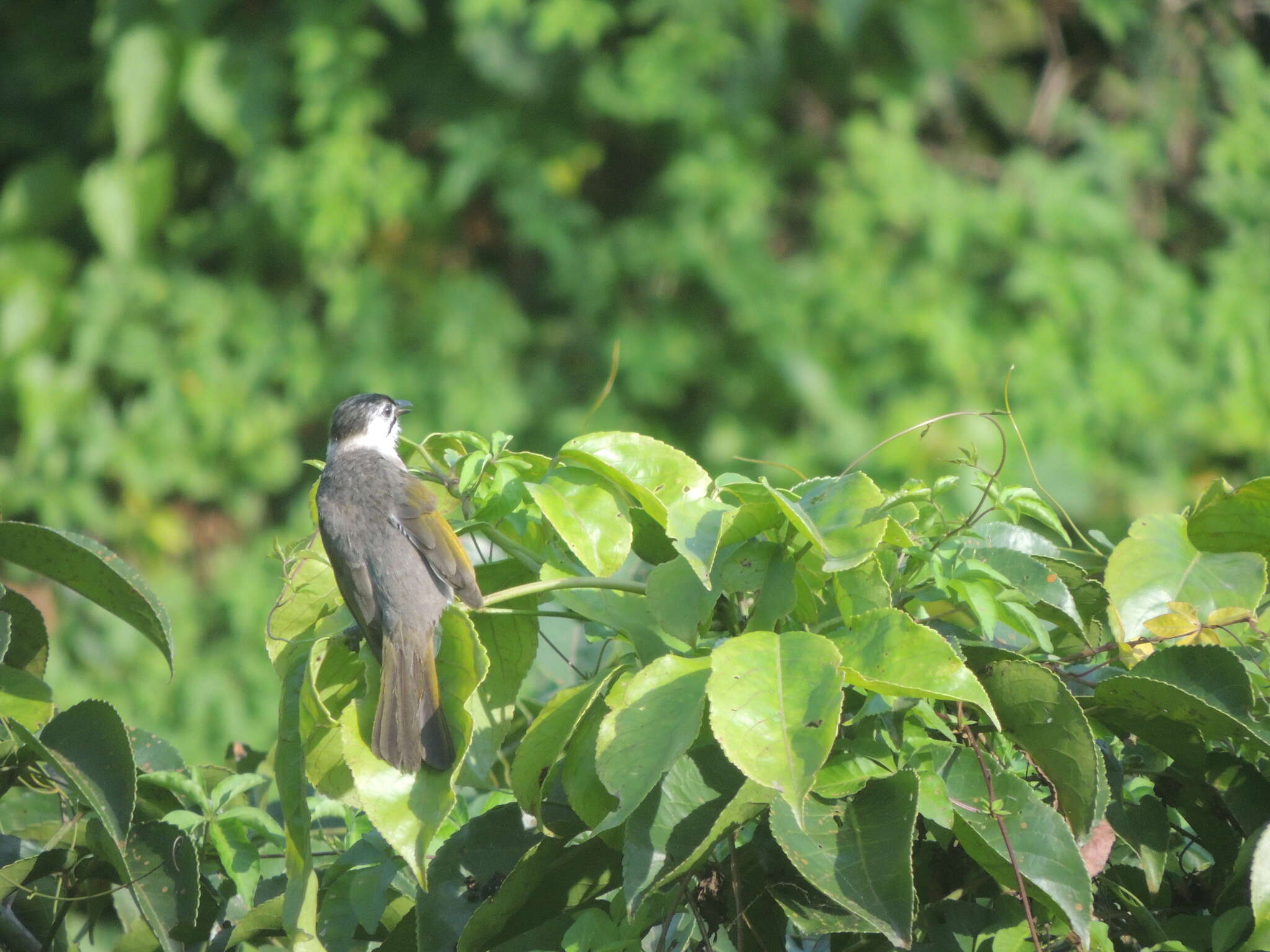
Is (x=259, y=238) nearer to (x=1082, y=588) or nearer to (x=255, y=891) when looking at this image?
(x=255, y=891)

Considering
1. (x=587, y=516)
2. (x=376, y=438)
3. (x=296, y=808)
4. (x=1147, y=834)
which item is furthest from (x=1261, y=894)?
(x=376, y=438)

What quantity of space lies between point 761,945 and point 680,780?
253mm

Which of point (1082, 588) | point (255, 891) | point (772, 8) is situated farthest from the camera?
point (772, 8)

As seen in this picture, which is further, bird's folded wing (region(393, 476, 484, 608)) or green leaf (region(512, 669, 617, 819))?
bird's folded wing (region(393, 476, 484, 608))

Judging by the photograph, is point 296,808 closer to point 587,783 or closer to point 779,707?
point 587,783

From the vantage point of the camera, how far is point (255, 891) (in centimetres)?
176

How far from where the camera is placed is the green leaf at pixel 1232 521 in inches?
61.9

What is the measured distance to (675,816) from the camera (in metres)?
1.36

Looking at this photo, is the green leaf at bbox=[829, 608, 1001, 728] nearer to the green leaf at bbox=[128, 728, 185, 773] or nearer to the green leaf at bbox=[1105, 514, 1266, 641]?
the green leaf at bbox=[1105, 514, 1266, 641]

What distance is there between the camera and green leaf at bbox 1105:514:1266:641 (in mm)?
1499

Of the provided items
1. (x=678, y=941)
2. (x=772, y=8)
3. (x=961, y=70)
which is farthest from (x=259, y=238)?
(x=678, y=941)

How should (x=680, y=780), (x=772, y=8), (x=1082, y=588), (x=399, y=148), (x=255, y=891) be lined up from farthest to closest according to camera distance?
(x=399, y=148) < (x=772, y=8) < (x=255, y=891) < (x=1082, y=588) < (x=680, y=780)

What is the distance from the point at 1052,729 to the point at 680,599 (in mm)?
433

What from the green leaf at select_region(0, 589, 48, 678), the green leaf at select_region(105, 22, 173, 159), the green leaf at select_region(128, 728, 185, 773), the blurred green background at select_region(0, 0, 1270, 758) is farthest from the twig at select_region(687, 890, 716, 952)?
the green leaf at select_region(105, 22, 173, 159)
